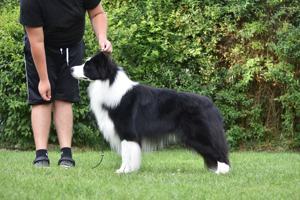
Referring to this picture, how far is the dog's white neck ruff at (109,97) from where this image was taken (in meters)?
6.42

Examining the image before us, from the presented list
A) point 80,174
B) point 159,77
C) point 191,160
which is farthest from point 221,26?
point 80,174

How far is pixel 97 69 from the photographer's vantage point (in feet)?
21.1

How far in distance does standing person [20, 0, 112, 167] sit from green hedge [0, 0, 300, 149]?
3.11 meters

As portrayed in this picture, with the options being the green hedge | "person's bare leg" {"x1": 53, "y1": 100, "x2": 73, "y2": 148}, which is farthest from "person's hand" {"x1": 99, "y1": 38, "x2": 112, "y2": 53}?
the green hedge

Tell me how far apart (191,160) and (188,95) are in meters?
1.83

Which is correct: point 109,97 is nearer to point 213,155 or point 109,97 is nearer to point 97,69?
point 97,69

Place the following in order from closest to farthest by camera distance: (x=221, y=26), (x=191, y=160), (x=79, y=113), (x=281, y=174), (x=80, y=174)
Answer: (x=80, y=174), (x=281, y=174), (x=191, y=160), (x=79, y=113), (x=221, y=26)

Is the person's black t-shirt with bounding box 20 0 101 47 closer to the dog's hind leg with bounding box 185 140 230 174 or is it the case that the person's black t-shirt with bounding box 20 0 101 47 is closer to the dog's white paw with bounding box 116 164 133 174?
the dog's white paw with bounding box 116 164 133 174

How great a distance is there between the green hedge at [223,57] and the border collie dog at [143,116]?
134 inches

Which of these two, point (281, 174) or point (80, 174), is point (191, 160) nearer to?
point (281, 174)

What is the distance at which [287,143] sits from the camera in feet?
33.1

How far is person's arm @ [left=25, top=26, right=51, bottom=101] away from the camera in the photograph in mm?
6242

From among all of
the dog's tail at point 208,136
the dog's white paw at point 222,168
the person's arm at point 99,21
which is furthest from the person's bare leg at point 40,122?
the dog's white paw at point 222,168

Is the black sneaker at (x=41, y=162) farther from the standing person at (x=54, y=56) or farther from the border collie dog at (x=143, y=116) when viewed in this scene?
the border collie dog at (x=143, y=116)
